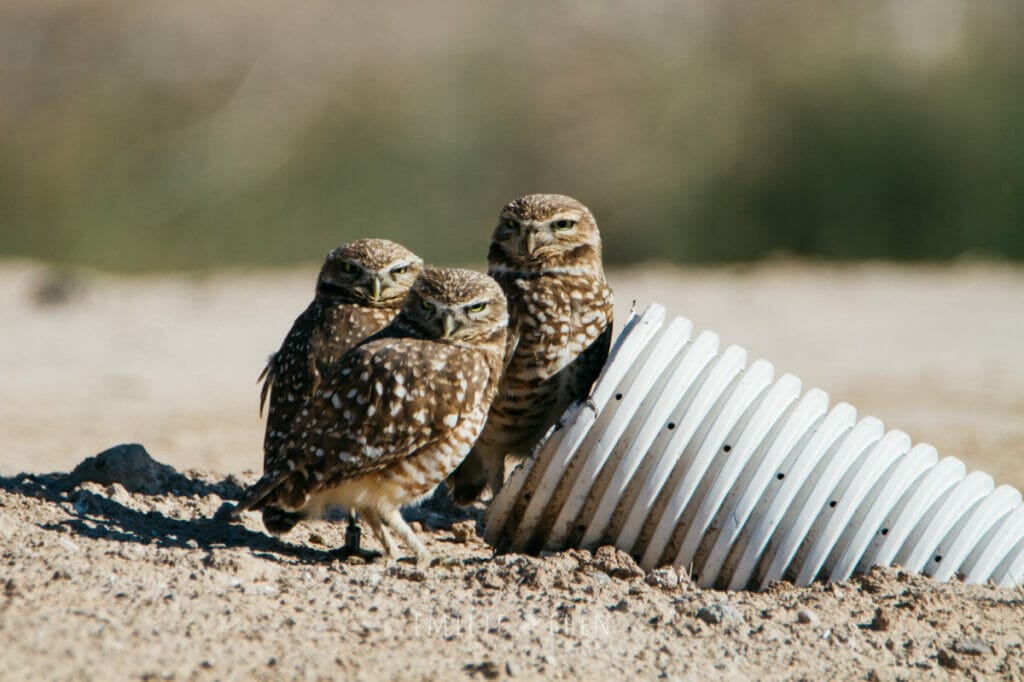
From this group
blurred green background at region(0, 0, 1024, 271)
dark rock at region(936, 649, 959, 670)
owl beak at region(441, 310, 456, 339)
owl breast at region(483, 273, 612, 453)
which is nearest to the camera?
dark rock at region(936, 649, 959, 670)

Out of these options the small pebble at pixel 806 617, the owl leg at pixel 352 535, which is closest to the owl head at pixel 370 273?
the owl leg at pixel 352 535

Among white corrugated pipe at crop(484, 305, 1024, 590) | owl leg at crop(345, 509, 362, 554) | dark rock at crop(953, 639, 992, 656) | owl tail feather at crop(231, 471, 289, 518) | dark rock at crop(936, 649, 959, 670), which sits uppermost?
white corrugated pipe at crop(484, 305, 1024, 590)

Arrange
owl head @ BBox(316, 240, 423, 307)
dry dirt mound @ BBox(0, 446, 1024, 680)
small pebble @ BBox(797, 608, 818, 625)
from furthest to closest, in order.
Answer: owl head @ BBox(316, 240, 423, 307)
small pebble @ BBox(797, 608, 818, 625)
dry dirt mound @ BBox(0, 446, 1024, 680)

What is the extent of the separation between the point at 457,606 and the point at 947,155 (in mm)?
12679

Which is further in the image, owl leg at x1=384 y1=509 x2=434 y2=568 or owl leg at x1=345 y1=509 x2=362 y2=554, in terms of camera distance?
owl leg at x1=345 y1=509 x2=362 y2=554

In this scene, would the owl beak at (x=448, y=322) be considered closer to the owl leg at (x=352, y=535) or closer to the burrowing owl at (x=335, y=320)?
the burrowing owl at (x=335, y=320)

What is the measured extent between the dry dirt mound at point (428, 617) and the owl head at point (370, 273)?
1.05 meters

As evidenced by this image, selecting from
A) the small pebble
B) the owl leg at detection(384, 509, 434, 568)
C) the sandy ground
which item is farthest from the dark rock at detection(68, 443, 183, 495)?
the small pebble

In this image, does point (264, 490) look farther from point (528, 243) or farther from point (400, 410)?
point (528, 243)

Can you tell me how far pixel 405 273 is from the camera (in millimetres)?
5598

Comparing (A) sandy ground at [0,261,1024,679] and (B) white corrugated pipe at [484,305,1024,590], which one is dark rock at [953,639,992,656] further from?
(B) white corrugated pipe at [484,305,1024,590]

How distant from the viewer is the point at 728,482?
4715 millimetres

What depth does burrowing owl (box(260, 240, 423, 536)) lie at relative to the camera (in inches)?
204

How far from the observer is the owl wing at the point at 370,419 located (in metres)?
4.69
